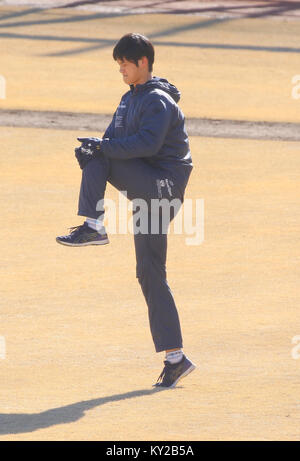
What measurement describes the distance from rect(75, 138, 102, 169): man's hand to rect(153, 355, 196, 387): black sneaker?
1271 mm

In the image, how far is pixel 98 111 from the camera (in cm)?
1728

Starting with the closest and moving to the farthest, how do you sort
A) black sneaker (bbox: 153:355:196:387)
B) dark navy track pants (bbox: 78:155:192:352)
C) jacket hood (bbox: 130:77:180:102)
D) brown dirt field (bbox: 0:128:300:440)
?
brown dirt field (bbox: 0:128:300:440), dark navy track pants (bbox: 78:155:192:352), jacket hood (bbox: 130:77:180:102), black sneaker (bbox: 153:355:196:387)

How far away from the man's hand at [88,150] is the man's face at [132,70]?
40cm

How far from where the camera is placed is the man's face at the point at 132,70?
585 centimetres

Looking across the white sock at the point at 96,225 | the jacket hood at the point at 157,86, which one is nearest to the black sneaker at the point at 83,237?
the white sock at the point at 96,225

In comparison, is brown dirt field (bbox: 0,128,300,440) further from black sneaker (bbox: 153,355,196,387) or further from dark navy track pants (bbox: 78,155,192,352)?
dark navy track pants (bbox: 78,155,192,352)

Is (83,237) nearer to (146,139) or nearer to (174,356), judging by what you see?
(146,139)

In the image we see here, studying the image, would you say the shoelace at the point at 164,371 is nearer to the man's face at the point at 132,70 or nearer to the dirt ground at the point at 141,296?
the dirt ground at the point at 141,296

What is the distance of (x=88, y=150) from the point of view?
579 cm

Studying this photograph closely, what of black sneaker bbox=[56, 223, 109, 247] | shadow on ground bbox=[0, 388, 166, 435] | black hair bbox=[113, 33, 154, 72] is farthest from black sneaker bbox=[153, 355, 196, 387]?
black hair bbox=[113, 33, 154, 72]

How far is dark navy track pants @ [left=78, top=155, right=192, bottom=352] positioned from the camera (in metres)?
5.82

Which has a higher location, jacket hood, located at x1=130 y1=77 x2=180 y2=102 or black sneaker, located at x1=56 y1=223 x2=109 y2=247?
jacket hood, located at x1=130 y1=77 x2=180 y2=102

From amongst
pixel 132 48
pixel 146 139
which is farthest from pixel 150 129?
pixel 132 48

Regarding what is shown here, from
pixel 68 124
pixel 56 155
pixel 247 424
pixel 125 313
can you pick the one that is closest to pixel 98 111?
pixel 68 124
